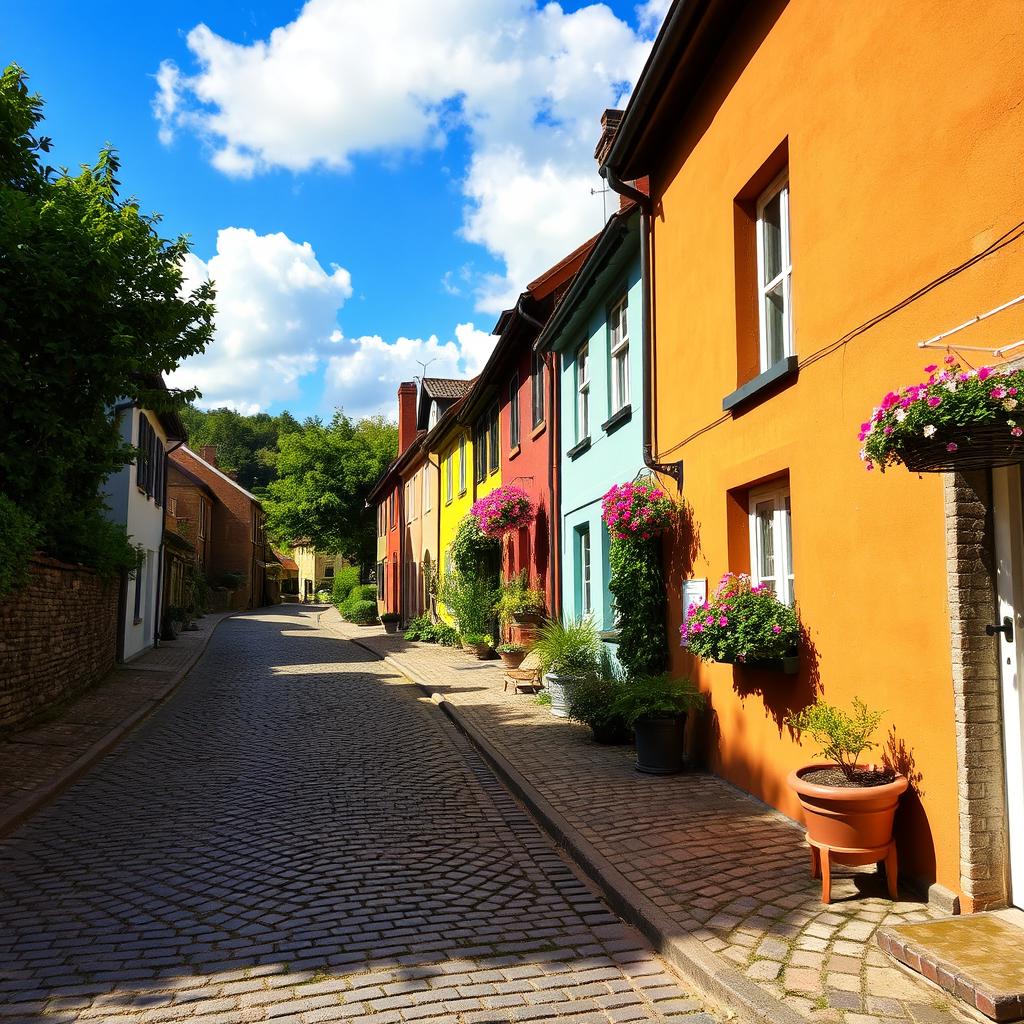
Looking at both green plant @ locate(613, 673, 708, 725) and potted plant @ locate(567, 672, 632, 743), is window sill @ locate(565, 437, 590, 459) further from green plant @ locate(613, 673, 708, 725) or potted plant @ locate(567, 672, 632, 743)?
green plant @ locate(613, 673, 708, 725)

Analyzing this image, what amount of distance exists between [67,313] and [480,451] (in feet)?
39.5

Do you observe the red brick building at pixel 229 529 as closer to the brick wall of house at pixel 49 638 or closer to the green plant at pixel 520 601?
the brick wall of house at pixel 49 638

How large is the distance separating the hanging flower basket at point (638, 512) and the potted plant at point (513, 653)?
663 cm

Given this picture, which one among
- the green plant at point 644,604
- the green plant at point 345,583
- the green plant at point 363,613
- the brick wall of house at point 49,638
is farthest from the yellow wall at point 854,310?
the green plant at point 345,583

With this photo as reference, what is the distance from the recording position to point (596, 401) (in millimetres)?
11453

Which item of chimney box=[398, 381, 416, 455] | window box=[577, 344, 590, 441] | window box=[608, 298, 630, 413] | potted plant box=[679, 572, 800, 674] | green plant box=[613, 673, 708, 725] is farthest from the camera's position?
chimney box=[398, 381, 416, 455]

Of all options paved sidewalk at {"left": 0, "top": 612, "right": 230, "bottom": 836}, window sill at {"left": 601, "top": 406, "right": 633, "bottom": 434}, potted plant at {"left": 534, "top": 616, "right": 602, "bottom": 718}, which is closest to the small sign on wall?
window sill at {"left": 601, "top": 406, "right": 633, "bottom": 434}

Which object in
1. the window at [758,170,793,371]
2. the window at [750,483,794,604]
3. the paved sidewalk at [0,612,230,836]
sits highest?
the window at [758,170,793,371]

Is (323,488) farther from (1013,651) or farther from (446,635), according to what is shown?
(1013,651)

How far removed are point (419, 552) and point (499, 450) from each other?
11689 millimetres

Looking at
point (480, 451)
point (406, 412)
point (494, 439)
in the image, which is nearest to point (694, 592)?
point (494, 439)

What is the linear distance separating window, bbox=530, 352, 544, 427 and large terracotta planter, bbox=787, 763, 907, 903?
34.9 feet

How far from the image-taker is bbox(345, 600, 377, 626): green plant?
37719 mm

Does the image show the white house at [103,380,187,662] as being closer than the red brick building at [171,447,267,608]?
Yes
